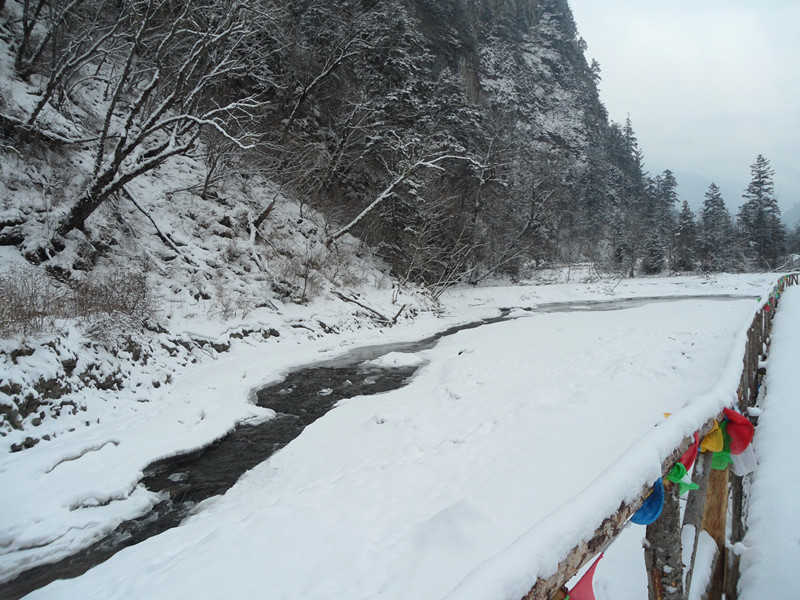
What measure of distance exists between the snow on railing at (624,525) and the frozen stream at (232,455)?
15.4ft

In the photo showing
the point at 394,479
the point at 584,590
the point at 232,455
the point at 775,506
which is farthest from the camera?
the point at 232,455

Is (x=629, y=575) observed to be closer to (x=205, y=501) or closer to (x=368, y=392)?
(x=205, y=501)

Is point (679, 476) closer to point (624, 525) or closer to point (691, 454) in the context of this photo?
point (691, 454)

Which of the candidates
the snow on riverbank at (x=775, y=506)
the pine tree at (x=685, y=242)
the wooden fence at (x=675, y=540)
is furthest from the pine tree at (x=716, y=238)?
the wooden fence at (x=675, y=540)

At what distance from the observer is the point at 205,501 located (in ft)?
16.0

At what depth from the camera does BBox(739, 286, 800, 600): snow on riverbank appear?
97.3 inches

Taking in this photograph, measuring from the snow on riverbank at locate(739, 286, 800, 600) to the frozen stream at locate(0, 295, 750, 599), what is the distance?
17.3ft

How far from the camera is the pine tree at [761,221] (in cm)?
4969

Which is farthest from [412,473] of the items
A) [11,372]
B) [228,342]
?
[228,342]

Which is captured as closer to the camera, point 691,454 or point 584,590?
point 584,590

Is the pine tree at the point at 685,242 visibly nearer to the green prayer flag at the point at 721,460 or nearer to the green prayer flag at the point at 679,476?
the green prayer flag at the point at 721,460

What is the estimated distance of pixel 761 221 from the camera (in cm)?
5106

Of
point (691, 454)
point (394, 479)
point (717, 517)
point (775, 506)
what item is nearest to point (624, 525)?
point (691, 454)

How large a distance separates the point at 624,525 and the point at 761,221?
6849 centimetres
